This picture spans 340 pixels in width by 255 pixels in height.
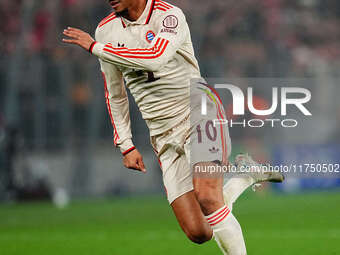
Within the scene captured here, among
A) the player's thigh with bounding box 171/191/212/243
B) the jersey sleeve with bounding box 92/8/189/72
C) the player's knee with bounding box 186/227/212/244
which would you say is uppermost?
the jersey sleeve with bounding box 92/8/189/72

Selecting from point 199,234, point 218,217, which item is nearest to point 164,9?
point 218,217

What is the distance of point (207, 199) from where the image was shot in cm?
520

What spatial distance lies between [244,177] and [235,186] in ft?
0.44

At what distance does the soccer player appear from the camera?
5172mm

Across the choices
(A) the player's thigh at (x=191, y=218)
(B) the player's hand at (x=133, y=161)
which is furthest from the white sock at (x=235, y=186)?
(B) the player's hand at (x=133, y=161)

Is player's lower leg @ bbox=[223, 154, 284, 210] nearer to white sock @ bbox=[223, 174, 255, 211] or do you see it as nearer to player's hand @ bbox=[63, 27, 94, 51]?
white sock @ bbox=[223, 174, 255, 211]

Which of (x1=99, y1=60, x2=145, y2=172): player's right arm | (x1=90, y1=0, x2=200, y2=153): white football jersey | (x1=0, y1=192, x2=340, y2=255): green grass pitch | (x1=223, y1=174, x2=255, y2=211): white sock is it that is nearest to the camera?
(x1=90, y1=0, x2=200, y2=153): white football jersey

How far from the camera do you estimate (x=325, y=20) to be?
760 inches

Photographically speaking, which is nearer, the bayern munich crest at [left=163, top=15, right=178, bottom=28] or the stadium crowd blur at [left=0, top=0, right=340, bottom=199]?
the bayern munich crest at [left=163, top=15, right=178, bottom=28]

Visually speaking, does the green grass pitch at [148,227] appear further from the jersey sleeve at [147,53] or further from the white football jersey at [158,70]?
the jersey sleeve at [147,53]

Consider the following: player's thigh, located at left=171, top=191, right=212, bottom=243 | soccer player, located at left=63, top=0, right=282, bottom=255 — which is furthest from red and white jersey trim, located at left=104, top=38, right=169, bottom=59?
player's thigh, located at left=171, top=191, right=212, bottom=243

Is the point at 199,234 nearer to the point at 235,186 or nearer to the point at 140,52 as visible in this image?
the point at 235,186

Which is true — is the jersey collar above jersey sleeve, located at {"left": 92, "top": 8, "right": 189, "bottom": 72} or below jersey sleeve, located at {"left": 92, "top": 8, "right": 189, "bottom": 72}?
above

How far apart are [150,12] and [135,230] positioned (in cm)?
502
